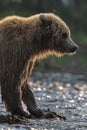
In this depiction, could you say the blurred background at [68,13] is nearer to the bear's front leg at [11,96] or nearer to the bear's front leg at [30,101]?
the bear's front leg at [30,101]

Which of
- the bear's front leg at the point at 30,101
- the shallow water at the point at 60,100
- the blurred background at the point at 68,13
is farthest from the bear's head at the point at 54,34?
the blurred background at the point at 68,13

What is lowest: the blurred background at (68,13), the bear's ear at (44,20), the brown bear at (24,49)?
the blurred background at (68,13)

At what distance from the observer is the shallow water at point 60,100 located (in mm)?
11875

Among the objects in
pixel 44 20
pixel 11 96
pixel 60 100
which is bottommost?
pixel 60 100

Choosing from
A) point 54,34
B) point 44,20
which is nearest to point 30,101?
point 54,34

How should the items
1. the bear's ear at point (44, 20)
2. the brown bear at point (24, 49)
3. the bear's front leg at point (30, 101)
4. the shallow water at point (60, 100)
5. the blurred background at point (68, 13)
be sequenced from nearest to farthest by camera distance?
the shallow water at point (60, 100) < the brown bear at point (24, 49) < the bear's ear at point (44, 20) < the bear's front leg at point (30, 101) < the blurred background at point (68, 13)

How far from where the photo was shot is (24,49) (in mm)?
12562

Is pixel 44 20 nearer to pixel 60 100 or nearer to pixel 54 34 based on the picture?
pixel 54 34

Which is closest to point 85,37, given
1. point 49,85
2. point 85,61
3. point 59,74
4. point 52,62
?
point 85,61

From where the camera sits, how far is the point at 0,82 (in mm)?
12562

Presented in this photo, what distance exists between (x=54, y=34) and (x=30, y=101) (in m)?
1.32

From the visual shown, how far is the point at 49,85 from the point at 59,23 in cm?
954

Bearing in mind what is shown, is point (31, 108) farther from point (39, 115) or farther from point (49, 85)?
point (49, 85)

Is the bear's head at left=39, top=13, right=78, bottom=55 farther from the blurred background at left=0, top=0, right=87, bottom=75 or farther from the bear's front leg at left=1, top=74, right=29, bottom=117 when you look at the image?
the blurred background at left=0, top=0, right=87, bottom=75
